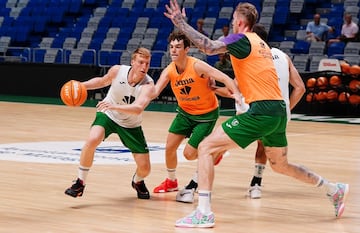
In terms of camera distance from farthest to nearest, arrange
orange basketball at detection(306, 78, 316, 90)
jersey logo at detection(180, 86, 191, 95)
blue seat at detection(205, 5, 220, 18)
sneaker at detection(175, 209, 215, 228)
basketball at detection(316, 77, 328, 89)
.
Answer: blue seat at detection(205, 5, 220, 18), orange basketball at detection(306, 78, 316, 90), basketball at detection(316, 77, 328, 89), jersey logo at detection(180, 86, 191, 95), sneaker at detection(175, 209, 215, 228)

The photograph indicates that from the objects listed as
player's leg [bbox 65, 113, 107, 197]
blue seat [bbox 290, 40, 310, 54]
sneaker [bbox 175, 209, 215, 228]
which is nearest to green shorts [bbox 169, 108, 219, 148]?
player's leg [bbox 65, 113, 107, 197]

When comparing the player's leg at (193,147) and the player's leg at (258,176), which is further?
the player's leg at (258,176)

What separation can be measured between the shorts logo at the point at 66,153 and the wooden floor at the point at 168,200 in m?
0.44

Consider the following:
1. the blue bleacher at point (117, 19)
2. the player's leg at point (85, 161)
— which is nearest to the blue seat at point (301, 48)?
the blue bleacher at point (117, 19)

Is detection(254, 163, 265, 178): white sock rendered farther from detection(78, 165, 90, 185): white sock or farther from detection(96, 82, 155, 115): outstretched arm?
detection(78, 165, 90, 185): white sock

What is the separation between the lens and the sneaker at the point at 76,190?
7902 millimetres

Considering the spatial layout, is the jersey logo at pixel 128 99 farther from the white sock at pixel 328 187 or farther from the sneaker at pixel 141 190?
the white sock at pixel 328 187

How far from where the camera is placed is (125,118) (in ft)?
26.9

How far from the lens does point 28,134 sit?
14.3 m

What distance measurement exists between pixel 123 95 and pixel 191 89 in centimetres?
68

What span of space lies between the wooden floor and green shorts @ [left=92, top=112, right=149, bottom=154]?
1.69ft

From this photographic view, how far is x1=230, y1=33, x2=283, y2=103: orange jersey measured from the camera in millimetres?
6941

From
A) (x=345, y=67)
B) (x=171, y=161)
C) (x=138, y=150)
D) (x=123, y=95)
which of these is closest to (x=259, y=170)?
(x=171, y=161)

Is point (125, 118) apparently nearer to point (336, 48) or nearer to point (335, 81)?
point (335, 81)
